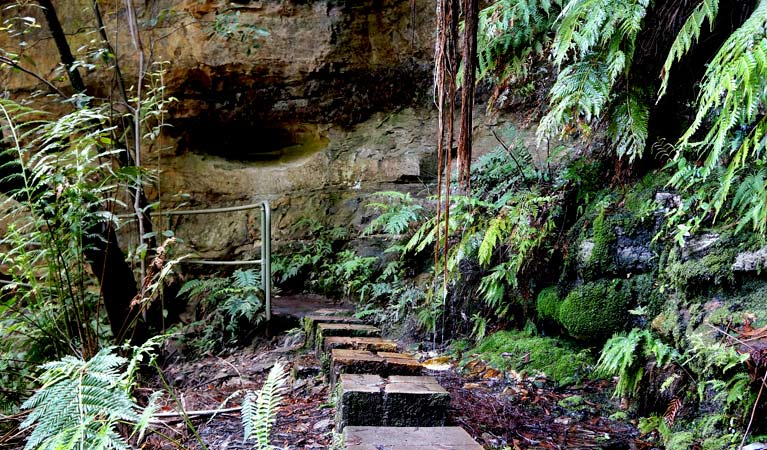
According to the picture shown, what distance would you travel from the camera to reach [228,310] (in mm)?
4695

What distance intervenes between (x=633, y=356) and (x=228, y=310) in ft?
11.4

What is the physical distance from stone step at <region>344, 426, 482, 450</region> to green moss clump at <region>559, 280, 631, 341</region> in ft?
4.63

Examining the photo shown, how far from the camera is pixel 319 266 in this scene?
623 cm

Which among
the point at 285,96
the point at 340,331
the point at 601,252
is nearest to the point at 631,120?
the point at 601,252

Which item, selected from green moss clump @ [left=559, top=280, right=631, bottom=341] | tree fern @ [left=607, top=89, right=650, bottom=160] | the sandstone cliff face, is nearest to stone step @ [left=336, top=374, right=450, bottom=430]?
green moss clump @ [left=559, top=280, right=631, bottom=341]

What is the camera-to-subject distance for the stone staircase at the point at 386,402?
206 cm

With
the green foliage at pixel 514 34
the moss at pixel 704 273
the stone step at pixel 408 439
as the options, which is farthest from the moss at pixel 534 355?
the green foliage at pixel 514 34

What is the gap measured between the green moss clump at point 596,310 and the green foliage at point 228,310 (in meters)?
2.71

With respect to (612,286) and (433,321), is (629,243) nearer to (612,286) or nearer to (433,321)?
(612,286)

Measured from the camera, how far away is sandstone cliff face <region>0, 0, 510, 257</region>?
669cm

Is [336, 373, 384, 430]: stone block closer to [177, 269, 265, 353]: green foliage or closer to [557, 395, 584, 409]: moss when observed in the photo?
[557, 395, 584, 409]: moss

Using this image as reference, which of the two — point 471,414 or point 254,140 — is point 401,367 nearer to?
point 471,414

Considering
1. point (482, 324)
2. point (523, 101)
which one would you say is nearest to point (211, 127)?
point (523, 101)

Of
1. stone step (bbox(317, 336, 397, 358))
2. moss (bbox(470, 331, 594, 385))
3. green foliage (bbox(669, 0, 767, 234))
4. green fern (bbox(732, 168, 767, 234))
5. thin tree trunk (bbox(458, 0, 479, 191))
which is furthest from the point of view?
stone step (bbox(317, 336, 397, 358))
